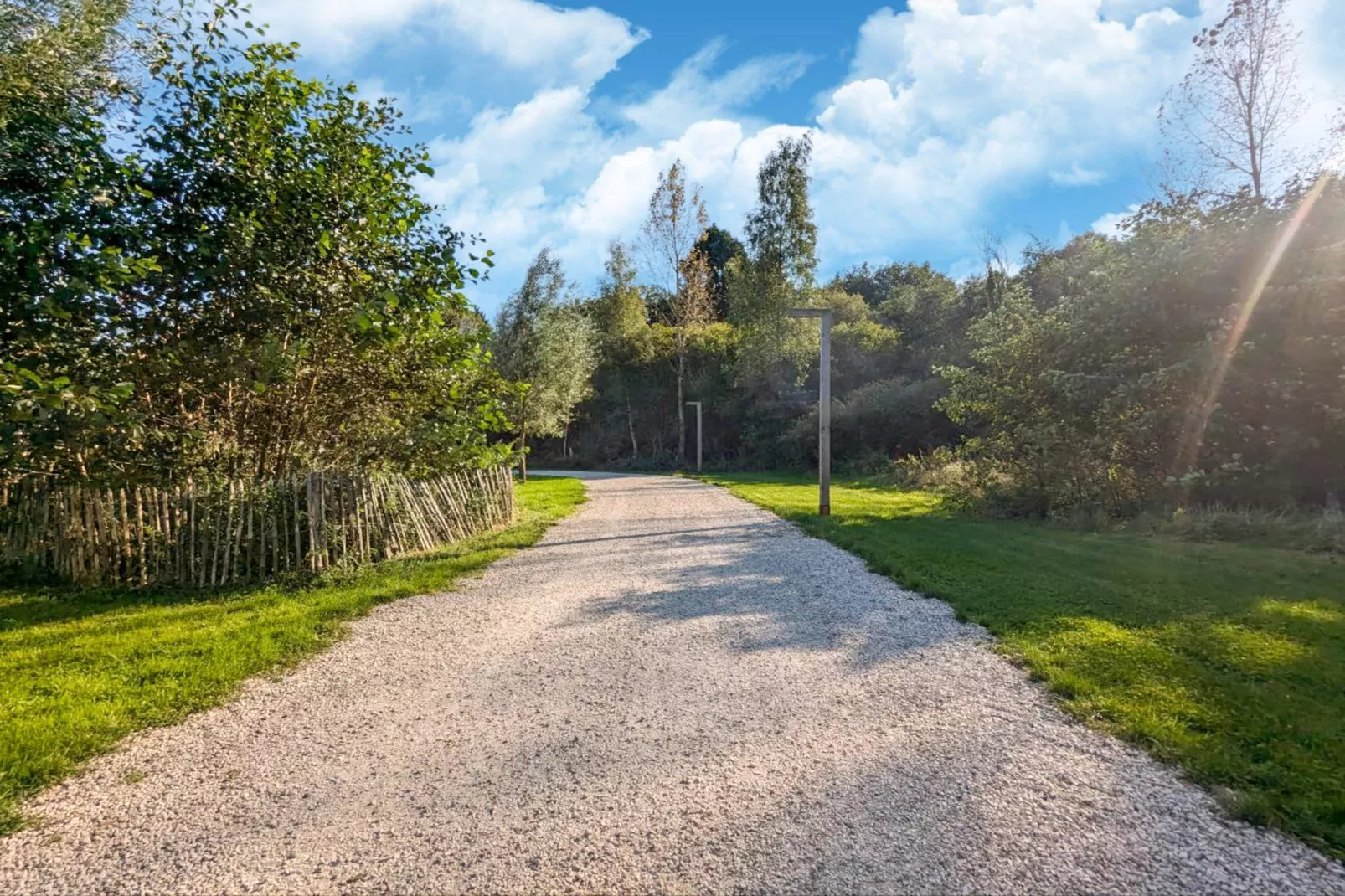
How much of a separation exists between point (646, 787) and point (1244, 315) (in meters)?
12.6

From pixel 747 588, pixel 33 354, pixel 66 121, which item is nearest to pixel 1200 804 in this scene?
pixel 747 588

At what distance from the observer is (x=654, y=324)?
44.9 meters

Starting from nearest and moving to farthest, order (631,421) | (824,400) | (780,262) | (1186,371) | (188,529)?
1. (188,529)
2. (1186,371)
3. (824,400)
4. (780,262)
5. (631,421)

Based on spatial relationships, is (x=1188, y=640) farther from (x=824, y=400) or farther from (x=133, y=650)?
(x=824, y=400)

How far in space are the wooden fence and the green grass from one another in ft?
1.30

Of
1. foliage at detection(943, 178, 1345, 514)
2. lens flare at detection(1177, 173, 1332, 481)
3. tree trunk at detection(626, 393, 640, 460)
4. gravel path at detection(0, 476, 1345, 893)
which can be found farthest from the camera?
tree trunk at detection(626, 393, 640, 460)

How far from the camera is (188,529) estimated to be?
731 cm

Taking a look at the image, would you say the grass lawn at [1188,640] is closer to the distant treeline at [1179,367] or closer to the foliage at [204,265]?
the distant treeline at [1179,367]

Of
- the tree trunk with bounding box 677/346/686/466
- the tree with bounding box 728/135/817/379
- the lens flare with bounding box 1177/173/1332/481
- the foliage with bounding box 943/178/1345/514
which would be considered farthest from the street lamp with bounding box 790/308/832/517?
the tree trunk with bounding box 677/346/686/466

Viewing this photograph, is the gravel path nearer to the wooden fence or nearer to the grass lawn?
the grass lawn

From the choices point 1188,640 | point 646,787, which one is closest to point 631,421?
point 1188,640

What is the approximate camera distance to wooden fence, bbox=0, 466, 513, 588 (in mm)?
7273

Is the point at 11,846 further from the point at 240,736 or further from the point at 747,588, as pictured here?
the point at 747,588

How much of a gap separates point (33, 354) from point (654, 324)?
39.9 metres
